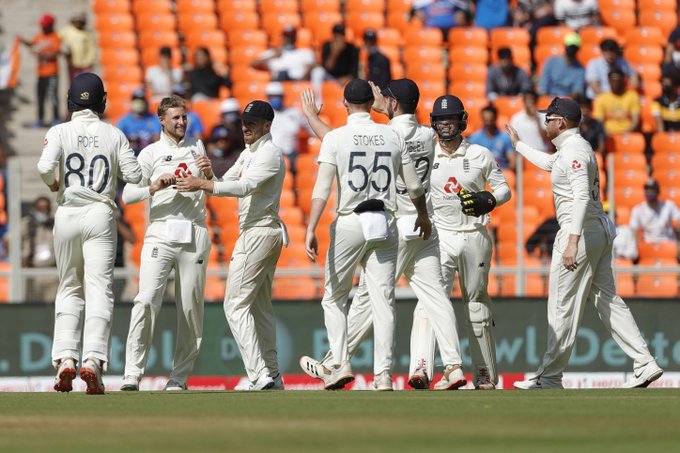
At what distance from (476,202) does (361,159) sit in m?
1.39

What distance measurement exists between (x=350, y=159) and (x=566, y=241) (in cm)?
216

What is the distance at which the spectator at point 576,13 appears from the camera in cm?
2328

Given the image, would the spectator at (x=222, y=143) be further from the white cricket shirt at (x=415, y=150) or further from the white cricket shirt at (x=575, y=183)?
the white cricket shirt at (x=575, y=183)

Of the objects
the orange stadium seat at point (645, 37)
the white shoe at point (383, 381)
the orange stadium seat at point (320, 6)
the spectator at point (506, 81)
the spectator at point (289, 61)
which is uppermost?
the orange stadium seat at point (320, 6)

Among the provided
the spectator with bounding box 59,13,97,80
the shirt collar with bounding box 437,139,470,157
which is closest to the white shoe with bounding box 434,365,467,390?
the shirt collar with bounding box 437,139,470,157

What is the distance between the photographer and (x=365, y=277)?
1142 cm

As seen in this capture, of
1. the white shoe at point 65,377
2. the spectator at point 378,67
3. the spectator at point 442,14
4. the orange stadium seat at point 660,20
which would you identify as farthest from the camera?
the orange stadium seat at point 660,20

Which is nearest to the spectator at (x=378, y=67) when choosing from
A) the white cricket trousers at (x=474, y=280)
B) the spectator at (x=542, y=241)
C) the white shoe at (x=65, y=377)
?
the spectator at (x=542, y=241)

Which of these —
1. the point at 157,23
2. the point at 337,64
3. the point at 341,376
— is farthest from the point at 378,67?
the point at 341,376

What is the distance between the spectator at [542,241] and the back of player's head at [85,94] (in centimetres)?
637

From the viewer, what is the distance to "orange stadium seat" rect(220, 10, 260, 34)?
76.3 ft

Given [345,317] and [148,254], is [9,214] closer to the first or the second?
[148,254]

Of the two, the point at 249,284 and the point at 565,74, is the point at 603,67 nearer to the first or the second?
the point at 565,74

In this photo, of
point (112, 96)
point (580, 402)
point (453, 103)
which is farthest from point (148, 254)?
point (112, 96)
